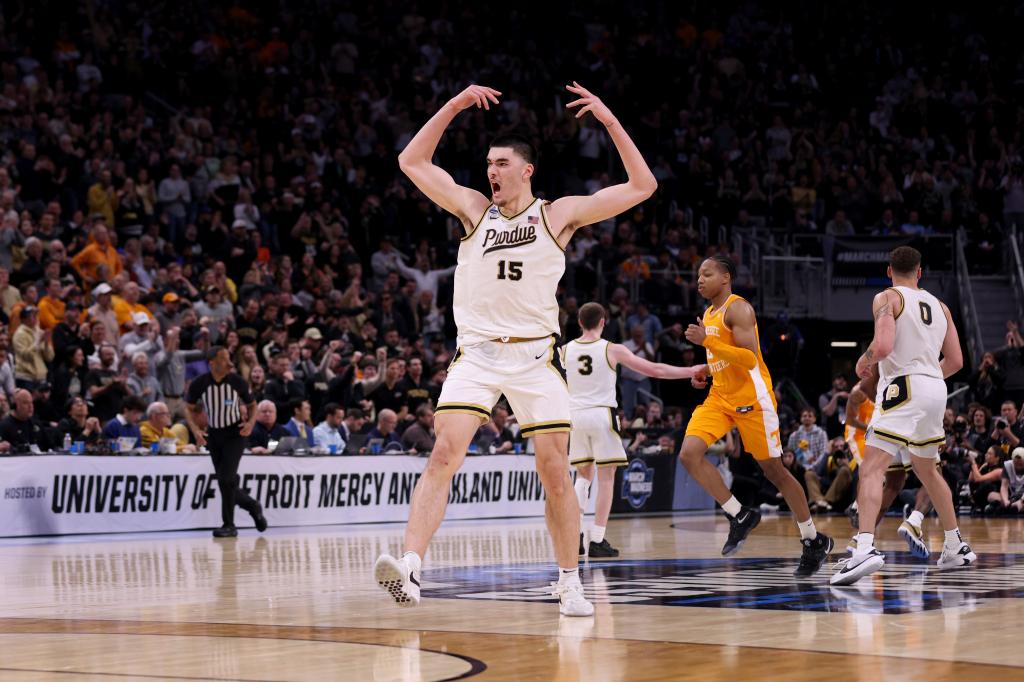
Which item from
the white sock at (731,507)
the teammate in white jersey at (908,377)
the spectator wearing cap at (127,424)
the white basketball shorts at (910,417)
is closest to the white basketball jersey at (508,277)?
the teammate in white jersey at (908,377)

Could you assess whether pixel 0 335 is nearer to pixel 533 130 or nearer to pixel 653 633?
pixel 653 633

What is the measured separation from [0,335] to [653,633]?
1175 centimetres

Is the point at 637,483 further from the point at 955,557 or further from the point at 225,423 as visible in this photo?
the point at 955,557

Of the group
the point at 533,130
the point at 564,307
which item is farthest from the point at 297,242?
the point at 533,130

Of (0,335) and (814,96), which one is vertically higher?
(814,96)

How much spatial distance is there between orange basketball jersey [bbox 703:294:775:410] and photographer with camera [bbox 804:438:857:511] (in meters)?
10.5

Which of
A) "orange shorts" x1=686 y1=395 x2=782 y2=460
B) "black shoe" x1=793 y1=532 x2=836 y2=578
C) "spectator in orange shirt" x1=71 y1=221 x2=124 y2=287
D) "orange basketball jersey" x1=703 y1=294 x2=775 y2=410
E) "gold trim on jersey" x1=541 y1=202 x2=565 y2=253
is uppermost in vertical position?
"spectator in orange shirt" x1=71 y1=221 x2=124 y2=287

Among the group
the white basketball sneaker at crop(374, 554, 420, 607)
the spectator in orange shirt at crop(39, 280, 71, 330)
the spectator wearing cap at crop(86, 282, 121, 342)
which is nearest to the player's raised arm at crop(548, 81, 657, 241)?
the white basketball sneaker at crop(374, 554, 420, 607)

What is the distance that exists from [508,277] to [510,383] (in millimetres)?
563

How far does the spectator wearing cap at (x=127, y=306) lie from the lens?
18.8m

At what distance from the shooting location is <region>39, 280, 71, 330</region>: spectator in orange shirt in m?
18.3

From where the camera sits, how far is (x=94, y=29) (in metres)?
24.5

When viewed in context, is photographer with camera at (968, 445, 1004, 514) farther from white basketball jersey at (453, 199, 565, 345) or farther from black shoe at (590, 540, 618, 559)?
white basketball jersey at (453, 199, 565, 345)

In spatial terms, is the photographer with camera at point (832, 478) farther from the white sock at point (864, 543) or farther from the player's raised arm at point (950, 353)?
the white sock at point (864, 543)
